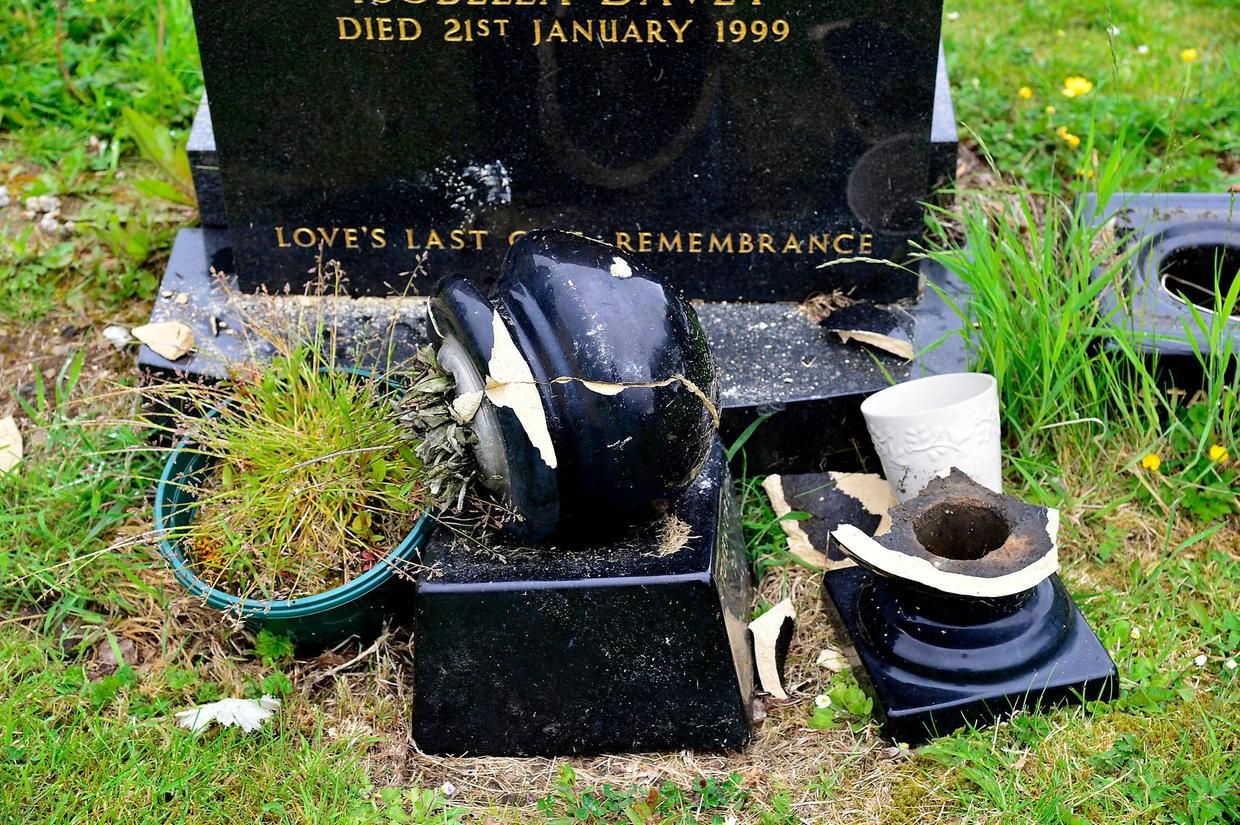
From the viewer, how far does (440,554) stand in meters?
2.24

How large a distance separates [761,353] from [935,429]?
21.6 inches

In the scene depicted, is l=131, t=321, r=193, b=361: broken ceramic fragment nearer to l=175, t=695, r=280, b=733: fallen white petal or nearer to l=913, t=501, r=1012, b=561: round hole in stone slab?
l=175, t=695, r=280, b=733: fallen white petal

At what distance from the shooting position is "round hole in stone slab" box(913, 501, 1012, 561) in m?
2.31

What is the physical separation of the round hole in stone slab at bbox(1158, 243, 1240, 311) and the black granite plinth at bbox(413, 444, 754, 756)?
1418mm

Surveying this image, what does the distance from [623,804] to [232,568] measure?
875 mm

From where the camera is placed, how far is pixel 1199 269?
3.02 meters

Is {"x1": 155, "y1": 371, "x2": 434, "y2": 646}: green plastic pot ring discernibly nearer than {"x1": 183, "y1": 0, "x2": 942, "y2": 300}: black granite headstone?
Yes

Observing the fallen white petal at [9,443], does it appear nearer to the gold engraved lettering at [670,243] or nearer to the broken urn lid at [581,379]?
the broken urn lid at [581,379]

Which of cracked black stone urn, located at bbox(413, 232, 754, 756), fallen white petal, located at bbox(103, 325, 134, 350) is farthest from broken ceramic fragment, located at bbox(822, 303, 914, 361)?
fallen white petal, located at bbox(103, 325, 134, 350)

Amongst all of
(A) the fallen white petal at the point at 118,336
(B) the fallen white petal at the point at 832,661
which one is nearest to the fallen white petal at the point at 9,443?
(A) the fallen white petal at the point at 118,336

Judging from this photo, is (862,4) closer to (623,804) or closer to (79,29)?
(623,804)

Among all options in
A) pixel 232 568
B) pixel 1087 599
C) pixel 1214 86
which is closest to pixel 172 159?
pixel 232 568

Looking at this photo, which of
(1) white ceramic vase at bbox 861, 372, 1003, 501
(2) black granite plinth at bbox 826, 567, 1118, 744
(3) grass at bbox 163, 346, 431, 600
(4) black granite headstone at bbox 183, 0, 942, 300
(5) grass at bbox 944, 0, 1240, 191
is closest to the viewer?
(2) black granite plinth at bbox 826, 567, 1118, 744

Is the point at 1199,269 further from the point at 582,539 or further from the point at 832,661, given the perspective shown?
the point at 582,539
